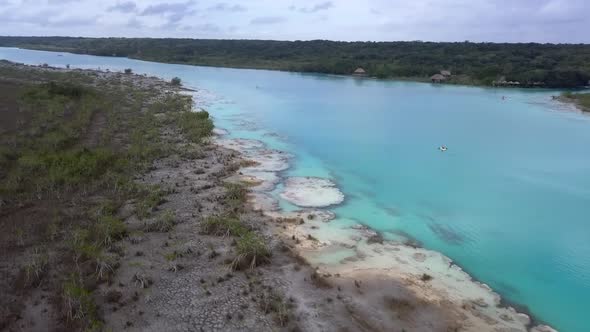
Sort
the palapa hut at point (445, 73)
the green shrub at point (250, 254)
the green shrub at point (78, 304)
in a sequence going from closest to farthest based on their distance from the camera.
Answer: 1. the green shrub at point (78, 304)
2. the green shrub at point (250, 254)
3. the palapa hut at point (445, 73)

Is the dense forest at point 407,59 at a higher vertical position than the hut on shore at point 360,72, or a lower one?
higher

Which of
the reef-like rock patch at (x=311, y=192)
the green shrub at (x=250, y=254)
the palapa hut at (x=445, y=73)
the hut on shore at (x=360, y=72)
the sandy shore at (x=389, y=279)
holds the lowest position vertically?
the sandy shore at (x=389, y=279)

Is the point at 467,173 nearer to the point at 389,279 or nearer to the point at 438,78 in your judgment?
the point at 389,279

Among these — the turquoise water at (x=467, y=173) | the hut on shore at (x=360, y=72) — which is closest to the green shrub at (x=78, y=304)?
the turquoise water at (x=467, y=173)

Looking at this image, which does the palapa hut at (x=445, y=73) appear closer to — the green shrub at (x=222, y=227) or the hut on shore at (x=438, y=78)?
the hut on shore at (x=438, y=78)

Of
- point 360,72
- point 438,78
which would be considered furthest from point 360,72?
point 438,78

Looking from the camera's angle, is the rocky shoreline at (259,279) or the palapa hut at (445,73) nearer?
the rocky shoreline at (259,279)
